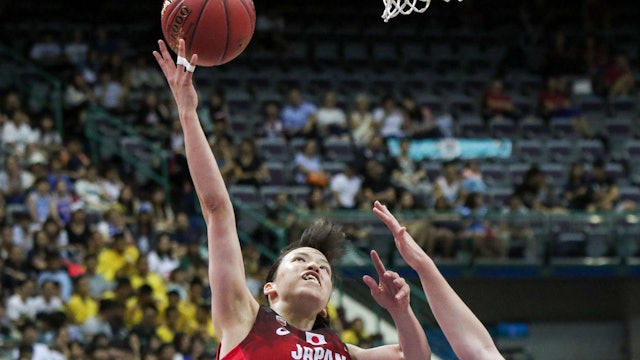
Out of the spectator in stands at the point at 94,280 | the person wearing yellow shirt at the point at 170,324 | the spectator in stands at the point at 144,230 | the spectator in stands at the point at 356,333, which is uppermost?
the spectator in stands at the point at 144,230

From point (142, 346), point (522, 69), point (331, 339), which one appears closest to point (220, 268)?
point (331, 339)

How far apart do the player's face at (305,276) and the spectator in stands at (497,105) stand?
11860 millimetres

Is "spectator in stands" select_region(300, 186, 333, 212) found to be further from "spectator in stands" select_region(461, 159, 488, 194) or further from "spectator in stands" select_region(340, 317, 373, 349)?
"spectator in stands" select_region(340, 317, 373, 349)

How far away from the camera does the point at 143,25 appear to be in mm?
16734

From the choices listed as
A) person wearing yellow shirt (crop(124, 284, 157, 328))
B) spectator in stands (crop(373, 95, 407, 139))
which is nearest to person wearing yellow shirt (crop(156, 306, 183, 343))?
person wearing yellow shirt (crop(124, 284, 157, 328))

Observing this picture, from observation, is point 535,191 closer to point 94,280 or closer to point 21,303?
point 94,280

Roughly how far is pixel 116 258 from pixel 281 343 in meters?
7.26

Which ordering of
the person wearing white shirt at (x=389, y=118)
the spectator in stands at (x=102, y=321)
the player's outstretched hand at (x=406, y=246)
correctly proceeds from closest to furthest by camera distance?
the player's outstretched hand at (x=406, y=246) < the spectator in stands at (x=102, y=321) < the person wearing white shirt at (x=389, y=118)

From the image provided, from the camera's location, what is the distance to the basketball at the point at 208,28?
452cm

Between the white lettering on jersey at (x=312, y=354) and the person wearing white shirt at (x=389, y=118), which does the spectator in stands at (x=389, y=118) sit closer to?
the person wearing white shirt at (x=389, y=118)

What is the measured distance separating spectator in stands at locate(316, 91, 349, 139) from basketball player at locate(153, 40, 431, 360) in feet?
33.3

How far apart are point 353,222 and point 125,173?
8.92 feet

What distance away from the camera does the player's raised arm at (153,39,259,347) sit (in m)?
3.76

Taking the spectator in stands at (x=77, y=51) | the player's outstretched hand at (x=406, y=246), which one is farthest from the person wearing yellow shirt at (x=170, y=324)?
the player's outstretched hand at (x=406, y=246)
